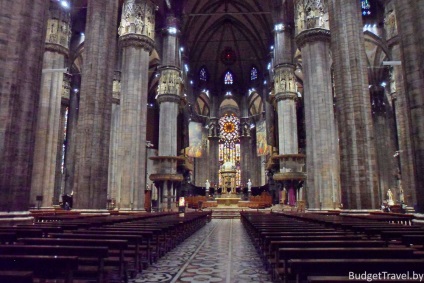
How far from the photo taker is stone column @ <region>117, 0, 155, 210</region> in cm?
2139

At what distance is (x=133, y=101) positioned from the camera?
2242cm

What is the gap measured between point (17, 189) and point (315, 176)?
1588 cm

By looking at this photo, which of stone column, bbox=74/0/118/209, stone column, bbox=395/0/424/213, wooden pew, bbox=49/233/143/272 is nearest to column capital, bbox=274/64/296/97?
stone column, bbox=74/0/118/209

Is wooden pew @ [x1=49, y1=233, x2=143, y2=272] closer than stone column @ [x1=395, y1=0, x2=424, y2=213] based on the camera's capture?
Yes

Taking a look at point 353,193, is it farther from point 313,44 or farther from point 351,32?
point 313,44

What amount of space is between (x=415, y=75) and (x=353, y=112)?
5.38 meters

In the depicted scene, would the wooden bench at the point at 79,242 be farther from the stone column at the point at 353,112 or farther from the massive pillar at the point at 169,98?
the massive pillar at the point at 169,98

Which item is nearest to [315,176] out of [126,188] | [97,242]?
[126,188]

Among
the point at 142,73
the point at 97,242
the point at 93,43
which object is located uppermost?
the point at 142,73

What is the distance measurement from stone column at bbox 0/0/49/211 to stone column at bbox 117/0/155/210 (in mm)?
13106

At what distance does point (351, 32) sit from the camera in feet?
46.2

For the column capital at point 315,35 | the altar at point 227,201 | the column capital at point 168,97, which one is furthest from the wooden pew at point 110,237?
the altar at point 227,201

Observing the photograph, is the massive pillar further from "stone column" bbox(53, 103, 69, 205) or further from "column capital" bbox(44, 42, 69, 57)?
"column capital" bbox(44, 42, 69, 57)

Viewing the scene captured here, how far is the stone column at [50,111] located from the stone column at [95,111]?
5.99 m
